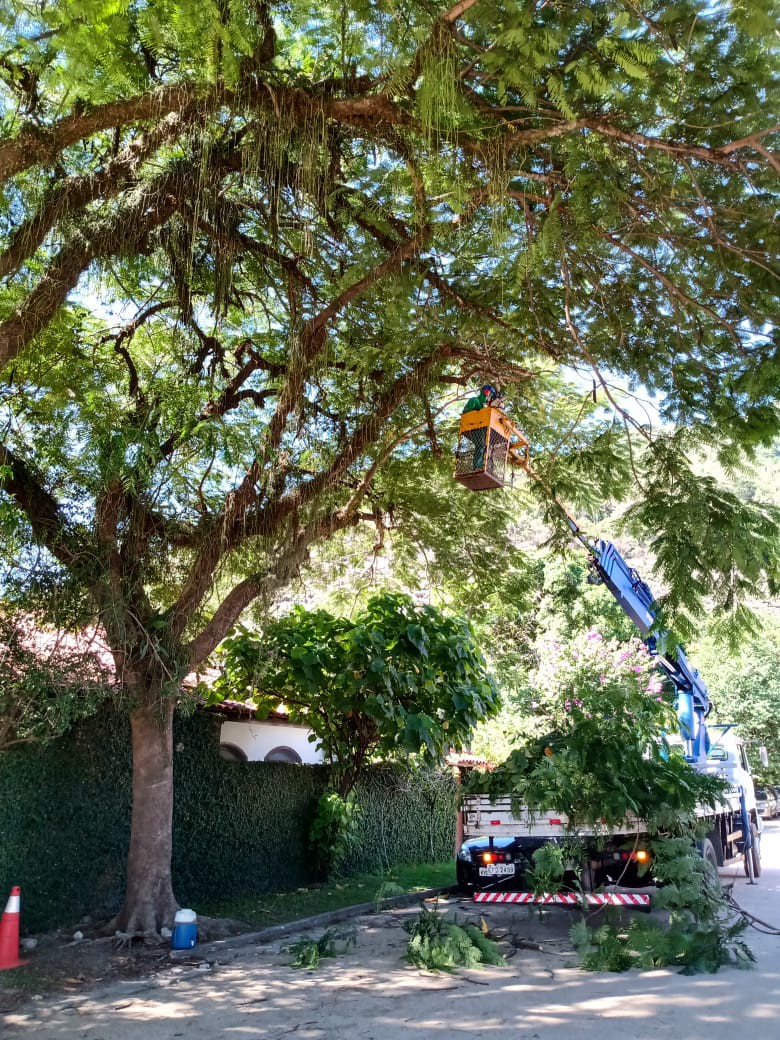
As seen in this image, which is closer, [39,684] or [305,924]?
[39,684]

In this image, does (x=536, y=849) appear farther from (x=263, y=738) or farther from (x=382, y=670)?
(x=263, y=738)

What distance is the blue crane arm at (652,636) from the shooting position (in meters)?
13.9

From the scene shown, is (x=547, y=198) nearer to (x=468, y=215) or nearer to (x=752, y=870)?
(x=468, y=215)

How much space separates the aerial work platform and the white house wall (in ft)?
25.7

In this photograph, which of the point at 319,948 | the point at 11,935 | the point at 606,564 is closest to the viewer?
the point at 11,935

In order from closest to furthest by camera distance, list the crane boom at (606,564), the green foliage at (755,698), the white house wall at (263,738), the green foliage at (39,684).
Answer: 1. the green foliage at (39,684)
2. the crane boom at (606,564)
3. the white house wall at (263,738)
4. the green foliage at (755,698)

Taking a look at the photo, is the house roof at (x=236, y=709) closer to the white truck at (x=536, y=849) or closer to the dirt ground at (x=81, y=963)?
the dirt ground at (x=81, y=963)

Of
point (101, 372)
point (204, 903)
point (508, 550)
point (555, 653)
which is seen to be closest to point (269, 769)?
point (204, 903)

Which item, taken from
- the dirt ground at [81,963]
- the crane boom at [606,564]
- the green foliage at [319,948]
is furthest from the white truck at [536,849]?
the dirt ground at [81,963]

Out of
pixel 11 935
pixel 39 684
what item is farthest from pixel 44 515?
pixel 11 935

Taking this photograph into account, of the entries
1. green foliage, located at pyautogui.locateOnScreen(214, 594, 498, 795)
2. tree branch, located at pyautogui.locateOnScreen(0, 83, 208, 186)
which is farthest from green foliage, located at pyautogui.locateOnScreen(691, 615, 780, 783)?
tree branch, located at pyautogui.locateOnScreen(0, 83, 208, 186)

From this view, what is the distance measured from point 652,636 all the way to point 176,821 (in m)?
8.29

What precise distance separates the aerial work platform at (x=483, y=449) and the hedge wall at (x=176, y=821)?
5226 millimetres

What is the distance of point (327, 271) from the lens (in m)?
8.51
